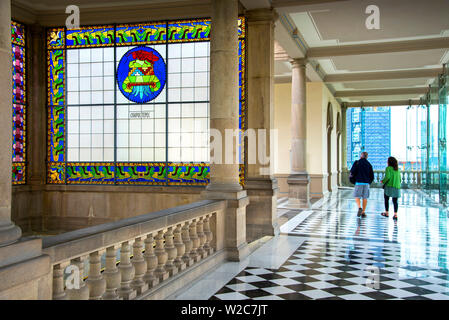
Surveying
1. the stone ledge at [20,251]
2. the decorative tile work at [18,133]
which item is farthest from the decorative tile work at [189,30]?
the stone ledge at [20,251]

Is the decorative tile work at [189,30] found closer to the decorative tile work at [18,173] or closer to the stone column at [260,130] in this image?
the stone column at [260,130]

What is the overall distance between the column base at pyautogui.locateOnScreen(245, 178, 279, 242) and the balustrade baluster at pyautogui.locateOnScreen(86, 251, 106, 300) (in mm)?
6142

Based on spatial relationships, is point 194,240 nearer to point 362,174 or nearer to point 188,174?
point 188,174

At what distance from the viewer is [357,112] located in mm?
32844

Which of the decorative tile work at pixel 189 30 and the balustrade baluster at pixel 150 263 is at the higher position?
the decorative tile work at pixel 189 30

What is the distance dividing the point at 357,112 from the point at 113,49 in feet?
81.7

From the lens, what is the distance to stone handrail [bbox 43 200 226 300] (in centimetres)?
364

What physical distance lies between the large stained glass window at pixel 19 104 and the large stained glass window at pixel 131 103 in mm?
603

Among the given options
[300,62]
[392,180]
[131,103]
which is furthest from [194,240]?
[300,62]

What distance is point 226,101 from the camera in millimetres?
7371

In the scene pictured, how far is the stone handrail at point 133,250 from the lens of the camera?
3.64 metres
